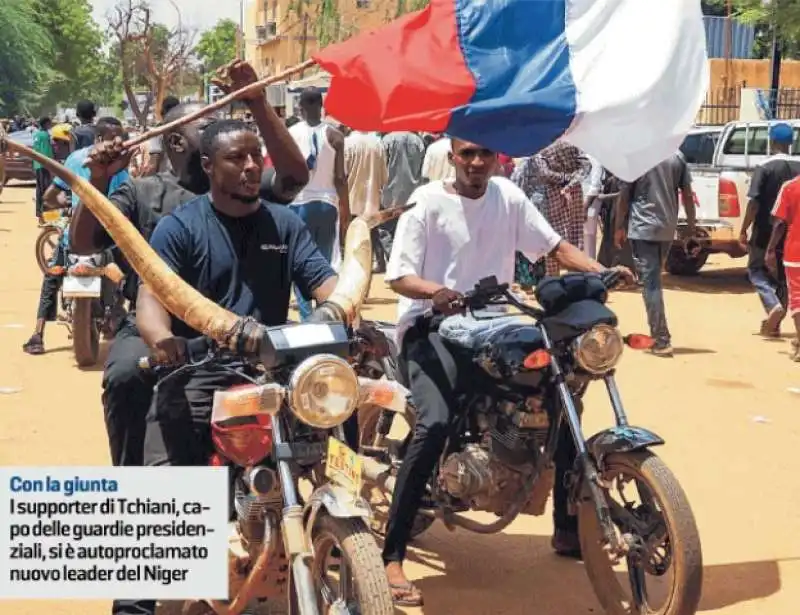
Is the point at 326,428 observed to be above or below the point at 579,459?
above

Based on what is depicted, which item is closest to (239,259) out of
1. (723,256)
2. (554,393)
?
(554,393)

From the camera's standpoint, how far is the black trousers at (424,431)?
4789 mm

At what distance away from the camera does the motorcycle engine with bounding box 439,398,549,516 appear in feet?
15.5

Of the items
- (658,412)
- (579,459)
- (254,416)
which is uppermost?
(254,416)

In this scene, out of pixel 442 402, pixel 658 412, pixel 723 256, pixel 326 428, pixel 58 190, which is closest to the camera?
pixel 326 428

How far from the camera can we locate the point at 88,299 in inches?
364

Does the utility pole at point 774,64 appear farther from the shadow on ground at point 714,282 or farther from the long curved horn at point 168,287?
the long curved horn at point 168,287

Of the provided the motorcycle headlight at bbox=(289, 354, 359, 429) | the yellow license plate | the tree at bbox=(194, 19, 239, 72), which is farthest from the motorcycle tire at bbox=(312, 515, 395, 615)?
the tree at bbox=(194, 19, 239, 72)

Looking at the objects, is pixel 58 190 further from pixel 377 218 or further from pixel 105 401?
pixel 377 218

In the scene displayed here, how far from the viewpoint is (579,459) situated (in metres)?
4.50

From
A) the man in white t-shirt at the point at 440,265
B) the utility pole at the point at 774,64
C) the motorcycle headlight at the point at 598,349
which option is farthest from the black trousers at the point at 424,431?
the utility pole at the point at 774,64

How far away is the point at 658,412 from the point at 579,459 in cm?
368
